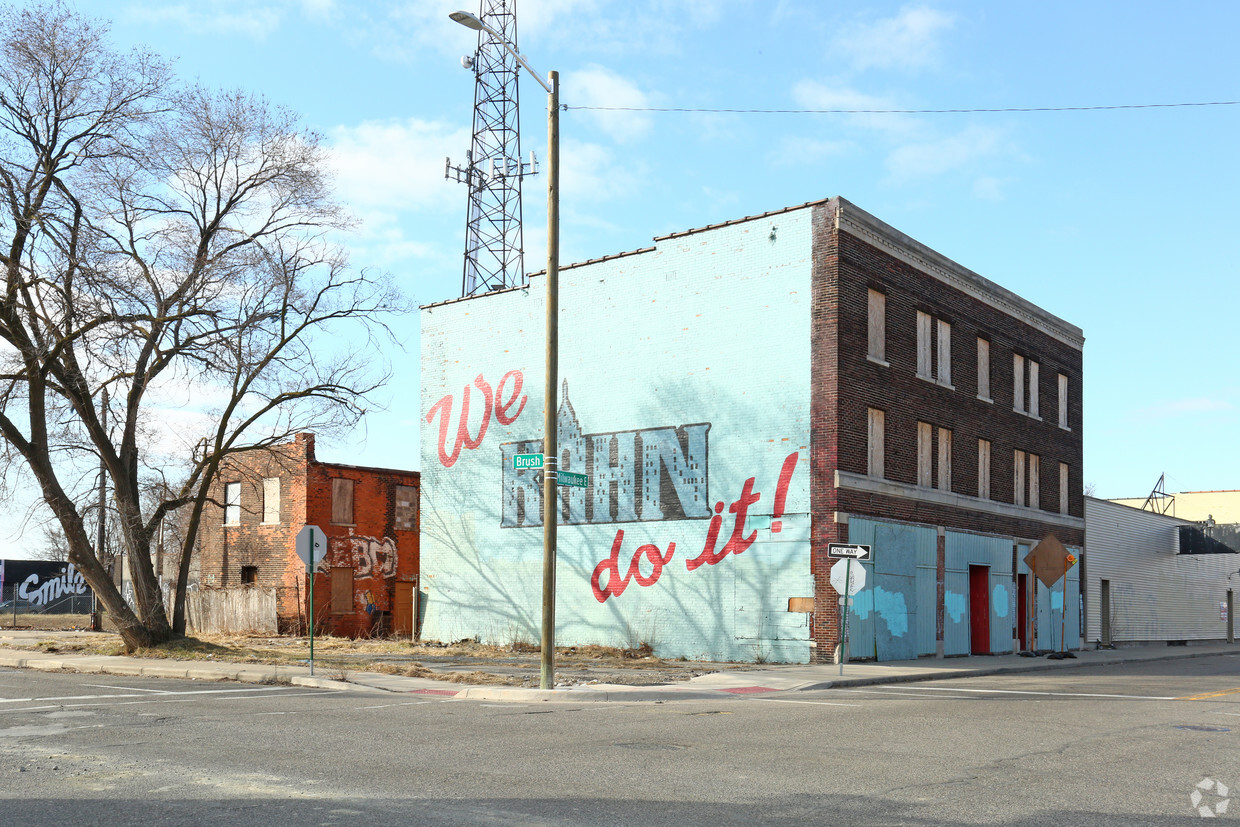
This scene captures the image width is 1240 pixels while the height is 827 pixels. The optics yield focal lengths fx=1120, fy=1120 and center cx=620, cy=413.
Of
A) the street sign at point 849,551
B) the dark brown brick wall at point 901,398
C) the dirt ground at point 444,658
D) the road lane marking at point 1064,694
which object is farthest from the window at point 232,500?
the road lane marking at point 1064,694

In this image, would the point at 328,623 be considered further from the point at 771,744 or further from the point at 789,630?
the point at 771,744

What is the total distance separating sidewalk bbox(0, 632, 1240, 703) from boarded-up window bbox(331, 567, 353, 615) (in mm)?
11641

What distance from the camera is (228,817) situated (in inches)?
293

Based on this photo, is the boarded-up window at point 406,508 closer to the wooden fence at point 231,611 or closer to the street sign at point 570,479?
the wooden fence at point 231,611

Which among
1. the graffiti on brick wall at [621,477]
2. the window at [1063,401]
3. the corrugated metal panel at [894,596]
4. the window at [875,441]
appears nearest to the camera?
the corrugated metal panel at [894,596]

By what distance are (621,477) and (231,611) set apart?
56.4 ft

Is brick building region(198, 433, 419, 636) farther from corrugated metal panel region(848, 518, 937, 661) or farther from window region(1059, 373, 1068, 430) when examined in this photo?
window region(1059, 373, 1068, 430)

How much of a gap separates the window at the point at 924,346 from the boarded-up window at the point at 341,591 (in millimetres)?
20915

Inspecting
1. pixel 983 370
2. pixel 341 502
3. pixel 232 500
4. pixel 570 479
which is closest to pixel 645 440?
pixel 570 479

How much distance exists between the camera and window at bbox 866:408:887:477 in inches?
1088

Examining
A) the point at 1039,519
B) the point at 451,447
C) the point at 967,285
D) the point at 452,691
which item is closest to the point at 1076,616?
the point at 1039,519

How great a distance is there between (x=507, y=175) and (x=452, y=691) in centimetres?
2301

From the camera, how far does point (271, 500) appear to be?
1580 inches

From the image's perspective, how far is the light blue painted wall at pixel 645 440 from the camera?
26.9 metres
